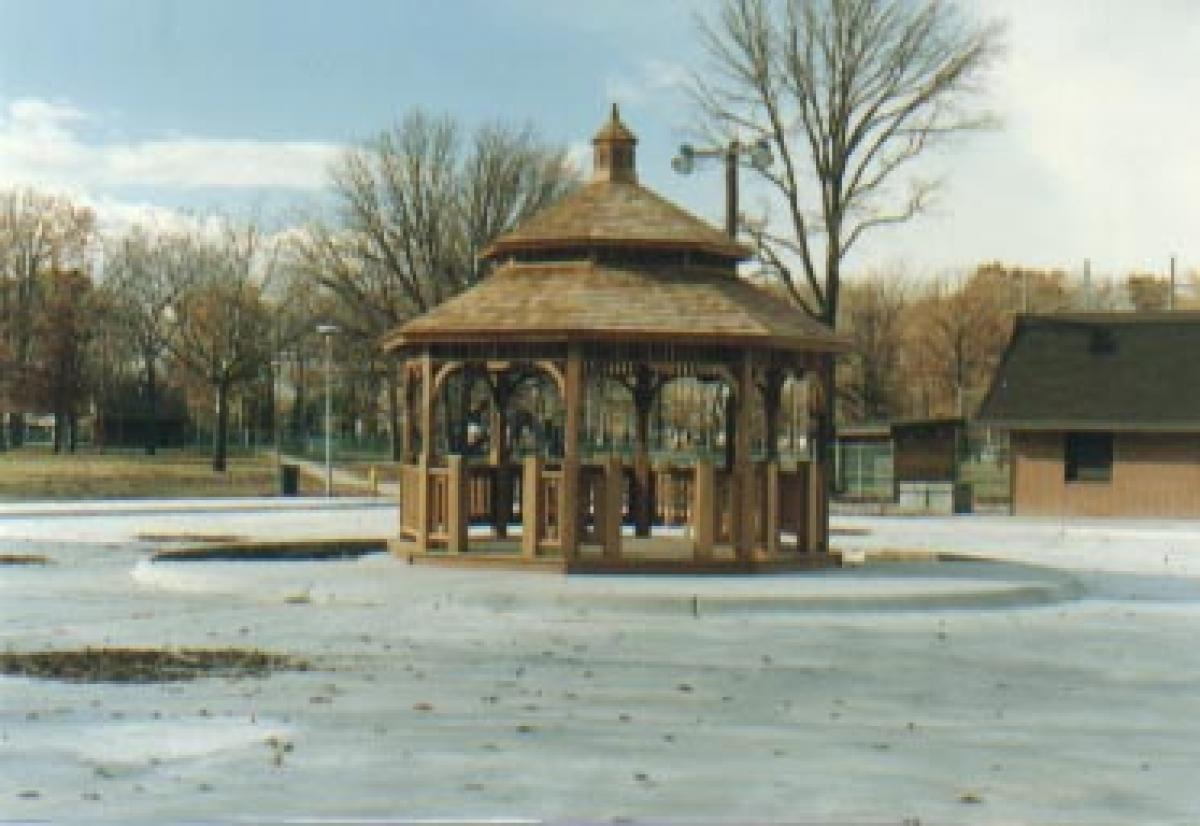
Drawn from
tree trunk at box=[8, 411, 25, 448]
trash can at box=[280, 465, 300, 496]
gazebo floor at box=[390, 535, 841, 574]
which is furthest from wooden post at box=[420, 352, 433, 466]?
tree trunk at box=[8, 411, 25, 448]

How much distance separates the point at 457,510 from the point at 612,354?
9.56ft

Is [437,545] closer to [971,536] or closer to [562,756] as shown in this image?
[562,756]

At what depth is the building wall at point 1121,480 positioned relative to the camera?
4866 centimetres

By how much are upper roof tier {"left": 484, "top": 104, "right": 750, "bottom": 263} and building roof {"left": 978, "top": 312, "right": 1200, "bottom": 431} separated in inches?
1059

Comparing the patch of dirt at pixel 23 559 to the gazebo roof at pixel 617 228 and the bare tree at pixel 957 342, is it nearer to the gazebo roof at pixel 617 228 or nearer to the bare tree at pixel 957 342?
the gazebo roof at pixel 617 228

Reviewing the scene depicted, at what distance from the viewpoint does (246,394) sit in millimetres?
98500

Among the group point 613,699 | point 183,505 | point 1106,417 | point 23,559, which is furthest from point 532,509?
point 1106,417

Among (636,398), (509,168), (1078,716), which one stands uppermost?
(509,168)

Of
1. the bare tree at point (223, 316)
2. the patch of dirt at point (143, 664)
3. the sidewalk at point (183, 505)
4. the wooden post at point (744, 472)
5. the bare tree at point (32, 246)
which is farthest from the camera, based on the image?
the bare tree at point (32, 246)

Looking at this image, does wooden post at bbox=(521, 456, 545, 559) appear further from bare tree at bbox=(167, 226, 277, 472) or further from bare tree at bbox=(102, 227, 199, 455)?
bare tree at bbox=(102, 227, 199, 455)

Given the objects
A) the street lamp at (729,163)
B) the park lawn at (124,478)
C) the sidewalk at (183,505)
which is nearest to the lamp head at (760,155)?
the street lamp at (729,163)

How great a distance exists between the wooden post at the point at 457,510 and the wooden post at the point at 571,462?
1533 mm

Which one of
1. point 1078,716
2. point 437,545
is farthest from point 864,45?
point 1078,716

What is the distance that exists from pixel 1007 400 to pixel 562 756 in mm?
42458
